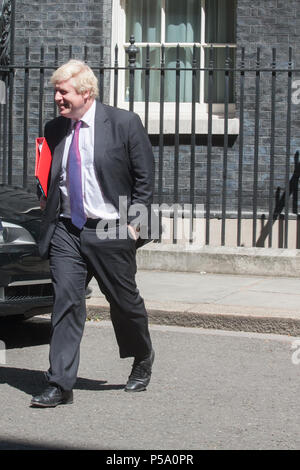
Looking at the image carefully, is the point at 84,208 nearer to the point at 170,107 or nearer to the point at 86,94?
the point at 86,94

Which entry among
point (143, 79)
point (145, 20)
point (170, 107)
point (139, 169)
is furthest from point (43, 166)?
point (145, 20)

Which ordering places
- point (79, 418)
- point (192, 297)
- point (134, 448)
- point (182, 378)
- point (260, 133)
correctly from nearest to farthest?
point (134, 448) → point (79, 418) → point (182, 378) → point (192, 297) → point (260, 133)

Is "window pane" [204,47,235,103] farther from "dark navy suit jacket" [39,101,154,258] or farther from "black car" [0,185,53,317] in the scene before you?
"dark navy suit jacket" [39,101,154,258]

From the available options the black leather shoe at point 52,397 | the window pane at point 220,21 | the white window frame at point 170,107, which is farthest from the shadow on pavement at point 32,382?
the window pane at point 220,21

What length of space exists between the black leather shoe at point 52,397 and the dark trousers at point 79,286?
63 mm

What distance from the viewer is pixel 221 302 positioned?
774cm

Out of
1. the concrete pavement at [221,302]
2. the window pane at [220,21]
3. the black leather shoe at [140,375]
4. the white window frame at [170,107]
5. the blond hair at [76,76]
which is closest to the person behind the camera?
the blond hair at [76,76]

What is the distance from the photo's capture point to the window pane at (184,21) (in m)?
11.5

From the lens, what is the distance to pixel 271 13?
1087cm

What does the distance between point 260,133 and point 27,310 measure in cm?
517

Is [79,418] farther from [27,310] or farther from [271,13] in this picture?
[271,13]

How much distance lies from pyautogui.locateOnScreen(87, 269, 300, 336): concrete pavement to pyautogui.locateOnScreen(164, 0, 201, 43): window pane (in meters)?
3.58

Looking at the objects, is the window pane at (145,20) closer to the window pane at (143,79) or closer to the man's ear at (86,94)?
the window pane at (143,79)

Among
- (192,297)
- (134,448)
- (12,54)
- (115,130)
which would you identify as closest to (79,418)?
(134,448)
